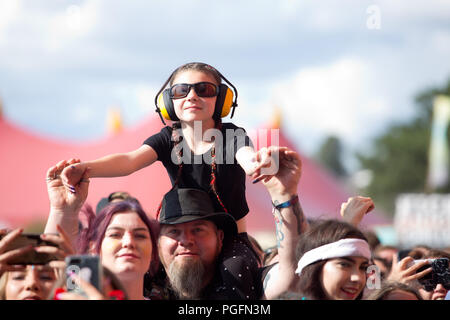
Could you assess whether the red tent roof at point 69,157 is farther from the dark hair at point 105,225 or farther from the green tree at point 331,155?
the green tree at point 331,155

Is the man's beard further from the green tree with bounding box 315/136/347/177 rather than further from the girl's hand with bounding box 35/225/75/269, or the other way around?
the green tree with bounding box 315/136/347/177

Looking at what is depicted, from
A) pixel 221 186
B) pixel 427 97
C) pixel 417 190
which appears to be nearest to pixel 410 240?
pixel 221 186

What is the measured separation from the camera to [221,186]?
348 centimetres

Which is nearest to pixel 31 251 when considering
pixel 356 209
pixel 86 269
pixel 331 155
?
pixel 86 269

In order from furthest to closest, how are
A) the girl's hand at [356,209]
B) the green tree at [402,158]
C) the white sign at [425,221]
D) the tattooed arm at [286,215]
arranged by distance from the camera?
the green tree at [402,158] → the white sign at [425,221] → the girl's hand at [356,209] → the tattooed arm at [286,215]

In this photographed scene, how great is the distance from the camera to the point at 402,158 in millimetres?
48312

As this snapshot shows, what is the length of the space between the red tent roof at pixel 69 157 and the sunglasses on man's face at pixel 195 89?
358 inches

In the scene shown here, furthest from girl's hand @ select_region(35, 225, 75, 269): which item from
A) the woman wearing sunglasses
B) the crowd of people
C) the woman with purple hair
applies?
the woman wearing sunglasses

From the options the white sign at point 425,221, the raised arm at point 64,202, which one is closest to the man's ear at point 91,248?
the raised arm at point 64,202

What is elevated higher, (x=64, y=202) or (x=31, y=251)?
(x=64, y=202)

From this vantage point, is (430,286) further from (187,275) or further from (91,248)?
(91,248)

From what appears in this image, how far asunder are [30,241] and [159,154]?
41.3 inches

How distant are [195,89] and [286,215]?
85 cm

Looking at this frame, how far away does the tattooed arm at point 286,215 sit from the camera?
2979 mm
